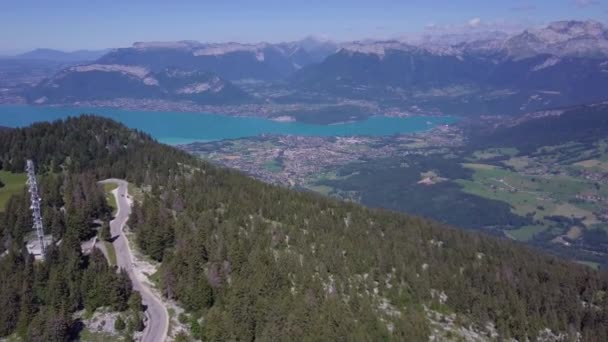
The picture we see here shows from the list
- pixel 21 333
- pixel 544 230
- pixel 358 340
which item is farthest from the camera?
pixel 544 230

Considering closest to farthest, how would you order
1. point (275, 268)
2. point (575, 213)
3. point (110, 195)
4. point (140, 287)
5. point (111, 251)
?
point (140, 287)
point (275, 268)
point (111, 251)
point (110, 195)
point (575, 213)

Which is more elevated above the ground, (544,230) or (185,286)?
(185,286)

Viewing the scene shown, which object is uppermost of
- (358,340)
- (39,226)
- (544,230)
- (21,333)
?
(39,226)

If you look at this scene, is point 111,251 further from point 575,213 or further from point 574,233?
point 575,213

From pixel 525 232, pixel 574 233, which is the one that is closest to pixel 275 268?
pixel 525 232

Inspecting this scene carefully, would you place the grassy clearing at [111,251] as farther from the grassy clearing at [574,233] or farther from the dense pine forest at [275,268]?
the grassy clearing at [574,233]

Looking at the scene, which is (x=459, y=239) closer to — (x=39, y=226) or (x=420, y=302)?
(x=420, y=302)

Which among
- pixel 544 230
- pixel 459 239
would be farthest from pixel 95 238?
pixel 544 230

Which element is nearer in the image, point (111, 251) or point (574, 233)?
point (111, 251)
